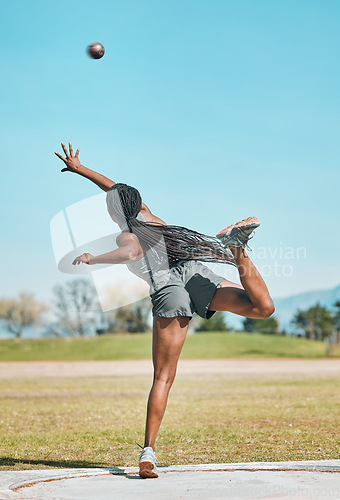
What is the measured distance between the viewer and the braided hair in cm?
517

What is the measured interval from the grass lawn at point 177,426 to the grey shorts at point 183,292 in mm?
2082

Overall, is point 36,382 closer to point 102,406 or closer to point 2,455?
point 102,406

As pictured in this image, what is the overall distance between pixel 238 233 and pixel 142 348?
40.3 m

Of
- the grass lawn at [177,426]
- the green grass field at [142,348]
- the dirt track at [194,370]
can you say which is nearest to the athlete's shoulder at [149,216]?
the grass lawn at [177,426]

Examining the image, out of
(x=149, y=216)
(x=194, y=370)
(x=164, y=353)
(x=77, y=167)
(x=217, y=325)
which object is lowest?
(x=194, y=370)

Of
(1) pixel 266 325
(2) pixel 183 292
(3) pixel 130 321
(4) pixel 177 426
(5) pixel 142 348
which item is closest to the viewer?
(2) pixel 183 292

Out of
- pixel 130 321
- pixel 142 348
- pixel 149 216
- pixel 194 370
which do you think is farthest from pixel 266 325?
pixel 149 216

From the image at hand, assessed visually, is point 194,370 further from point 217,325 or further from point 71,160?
point 217,325

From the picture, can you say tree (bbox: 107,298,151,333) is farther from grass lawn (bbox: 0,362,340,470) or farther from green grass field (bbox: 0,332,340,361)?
grass lawn (bbox: 0,362,340,470)

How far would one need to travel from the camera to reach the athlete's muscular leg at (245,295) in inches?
191

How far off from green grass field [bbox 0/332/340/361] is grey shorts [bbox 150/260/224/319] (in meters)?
36.5

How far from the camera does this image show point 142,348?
4447 centimetres

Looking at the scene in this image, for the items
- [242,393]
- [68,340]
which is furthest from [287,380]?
[68,340]

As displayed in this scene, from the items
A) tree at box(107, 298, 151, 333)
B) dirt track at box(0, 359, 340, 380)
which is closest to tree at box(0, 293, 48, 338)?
tree at box(107, 298, 151, 333)
